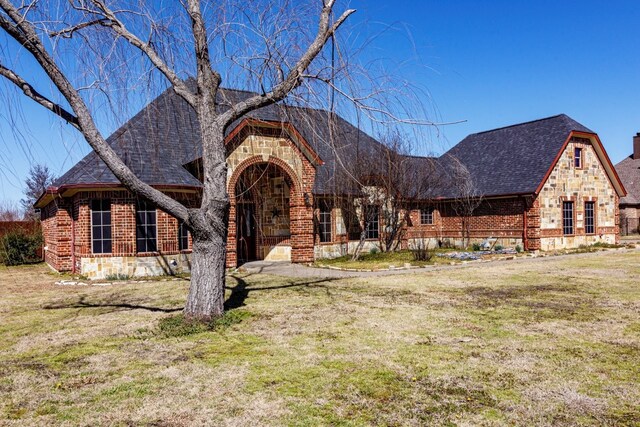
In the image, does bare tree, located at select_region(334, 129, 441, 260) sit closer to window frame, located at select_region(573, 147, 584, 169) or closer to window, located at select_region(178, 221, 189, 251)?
window, located at select_region(178, 221, 189, 251)

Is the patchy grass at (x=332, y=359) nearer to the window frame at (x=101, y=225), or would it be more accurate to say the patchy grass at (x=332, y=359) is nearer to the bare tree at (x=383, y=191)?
the window frame at (x=101, y=225)

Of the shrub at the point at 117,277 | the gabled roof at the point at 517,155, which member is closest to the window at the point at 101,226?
the shrub at the point at 117,277

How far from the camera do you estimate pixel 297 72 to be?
22.4ft

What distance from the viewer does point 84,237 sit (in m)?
13.9

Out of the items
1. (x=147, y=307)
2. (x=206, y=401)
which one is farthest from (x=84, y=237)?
(x=206, y=401)

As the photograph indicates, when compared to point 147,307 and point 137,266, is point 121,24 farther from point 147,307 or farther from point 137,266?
point 137,266

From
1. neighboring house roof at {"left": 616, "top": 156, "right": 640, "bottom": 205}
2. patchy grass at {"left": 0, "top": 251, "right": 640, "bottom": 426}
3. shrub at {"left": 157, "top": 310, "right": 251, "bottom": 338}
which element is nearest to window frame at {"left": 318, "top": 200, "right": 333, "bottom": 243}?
patchy grass at {"left": 0, "top": 251, "right": 640, "bottom": 426}

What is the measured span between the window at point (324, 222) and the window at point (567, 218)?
1173 centimetres

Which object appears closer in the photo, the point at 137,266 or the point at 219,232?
the point at 219,232

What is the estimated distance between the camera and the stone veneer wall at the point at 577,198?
21625 mm

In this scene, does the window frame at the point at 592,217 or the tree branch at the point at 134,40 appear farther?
the window frame at the point at 592,217

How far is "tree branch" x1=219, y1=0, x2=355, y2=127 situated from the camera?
6809 mm

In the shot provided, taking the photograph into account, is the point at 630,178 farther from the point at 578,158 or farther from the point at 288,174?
the point at 288,174

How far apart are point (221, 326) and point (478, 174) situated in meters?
20.1
